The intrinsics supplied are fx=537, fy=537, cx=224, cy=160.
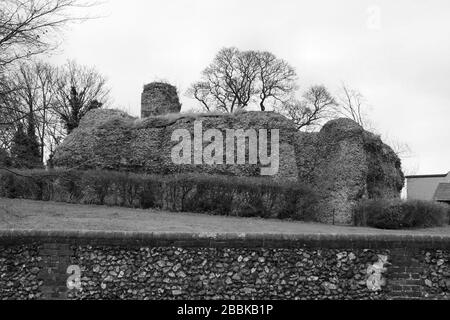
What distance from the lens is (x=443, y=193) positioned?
3747cm

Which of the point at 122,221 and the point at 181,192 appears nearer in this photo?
the point at 122,221

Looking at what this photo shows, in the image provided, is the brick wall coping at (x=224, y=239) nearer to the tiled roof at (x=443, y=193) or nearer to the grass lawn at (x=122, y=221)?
the grass lawn at (x=122, y=221)

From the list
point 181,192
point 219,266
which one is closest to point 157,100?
point 181,192

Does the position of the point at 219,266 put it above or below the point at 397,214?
below

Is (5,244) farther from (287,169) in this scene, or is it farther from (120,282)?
(287,169)

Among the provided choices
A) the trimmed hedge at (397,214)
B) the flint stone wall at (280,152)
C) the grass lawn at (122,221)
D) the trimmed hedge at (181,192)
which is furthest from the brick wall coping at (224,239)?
the flint stone wall at (280,152)

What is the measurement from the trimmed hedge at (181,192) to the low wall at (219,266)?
30.2 ft

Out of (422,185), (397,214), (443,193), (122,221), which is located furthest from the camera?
(422,185)

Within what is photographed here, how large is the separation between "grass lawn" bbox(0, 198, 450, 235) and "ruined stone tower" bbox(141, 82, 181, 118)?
7918 mm

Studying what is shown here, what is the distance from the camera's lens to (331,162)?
20.6 meters

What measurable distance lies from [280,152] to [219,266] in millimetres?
12632

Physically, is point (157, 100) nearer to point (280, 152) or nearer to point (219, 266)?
point (280, 152)

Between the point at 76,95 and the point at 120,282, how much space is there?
35722 millimetres

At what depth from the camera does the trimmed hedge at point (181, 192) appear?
1718cm
